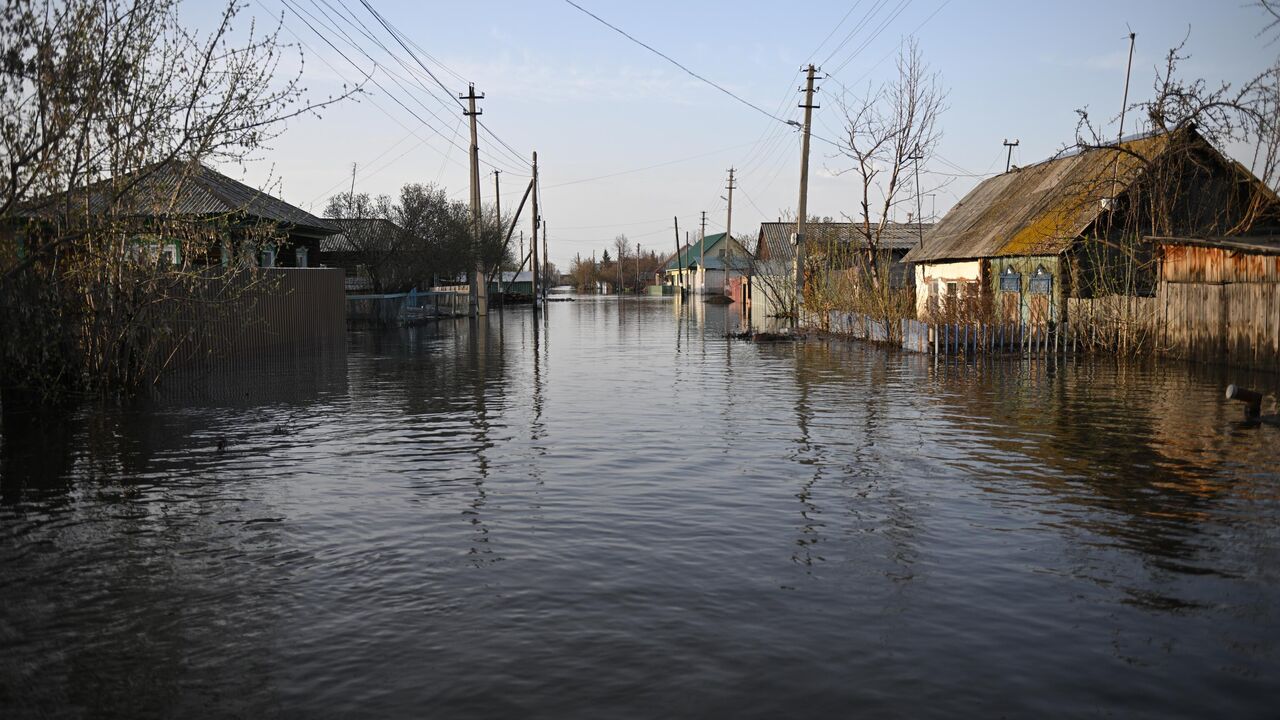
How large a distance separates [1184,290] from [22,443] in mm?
22230

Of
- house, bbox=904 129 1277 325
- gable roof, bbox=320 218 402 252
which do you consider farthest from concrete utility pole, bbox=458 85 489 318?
house, bbox=904 129 1277 325

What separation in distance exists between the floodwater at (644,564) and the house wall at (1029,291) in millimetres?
10873

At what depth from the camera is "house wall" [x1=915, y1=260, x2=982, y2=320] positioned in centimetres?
3238

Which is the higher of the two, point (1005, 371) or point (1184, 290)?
point (1184, 290)

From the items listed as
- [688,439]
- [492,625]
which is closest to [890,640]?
[492,625]

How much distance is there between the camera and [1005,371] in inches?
841

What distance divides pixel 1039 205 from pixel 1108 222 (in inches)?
175

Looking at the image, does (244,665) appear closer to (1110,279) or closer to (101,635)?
(101,635)

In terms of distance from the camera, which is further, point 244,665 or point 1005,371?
point 1005,371

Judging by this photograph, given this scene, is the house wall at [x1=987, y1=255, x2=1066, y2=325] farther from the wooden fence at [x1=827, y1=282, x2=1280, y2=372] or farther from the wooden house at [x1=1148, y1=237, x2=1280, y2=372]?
the wooden house at [x1=1148, y1=237, x2=1280, y2=372]

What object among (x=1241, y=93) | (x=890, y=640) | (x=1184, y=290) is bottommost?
(x=890, y=640)

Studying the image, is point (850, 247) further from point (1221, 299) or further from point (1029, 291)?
point (1221, 299)

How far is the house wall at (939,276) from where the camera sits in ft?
106

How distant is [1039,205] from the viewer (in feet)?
98.5
